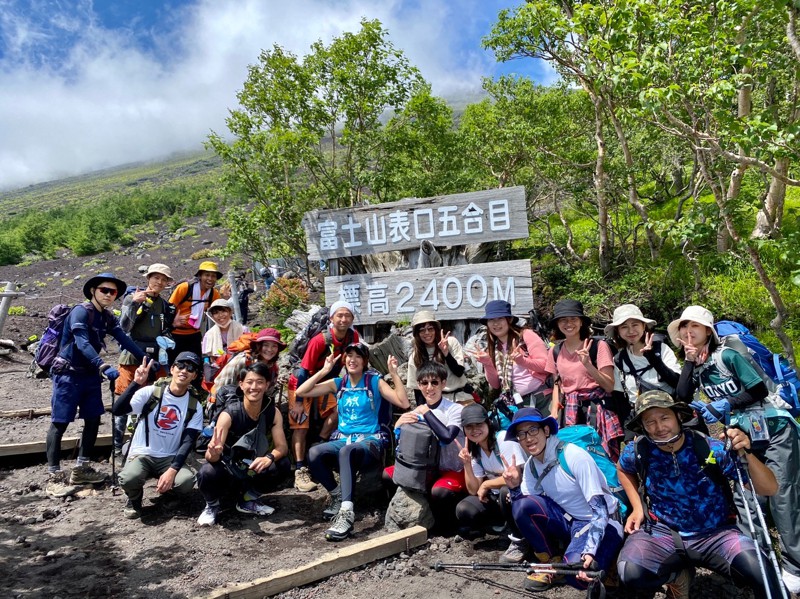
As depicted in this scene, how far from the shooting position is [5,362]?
1376 cm

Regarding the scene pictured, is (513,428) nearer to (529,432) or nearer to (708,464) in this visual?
(529,432)

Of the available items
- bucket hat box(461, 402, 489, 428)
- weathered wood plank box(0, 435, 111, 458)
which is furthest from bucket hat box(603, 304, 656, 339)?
weathered wood plank box(0, 435, 111, 458)

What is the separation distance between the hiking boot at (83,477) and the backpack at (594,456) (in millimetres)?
4315

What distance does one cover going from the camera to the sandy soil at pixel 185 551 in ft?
11.8

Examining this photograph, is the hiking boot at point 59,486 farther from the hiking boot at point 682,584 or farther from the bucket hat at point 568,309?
the hiking boot at point 682,584

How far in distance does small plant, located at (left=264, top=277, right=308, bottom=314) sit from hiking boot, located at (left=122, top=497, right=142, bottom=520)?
7746mm

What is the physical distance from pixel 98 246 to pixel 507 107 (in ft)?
114

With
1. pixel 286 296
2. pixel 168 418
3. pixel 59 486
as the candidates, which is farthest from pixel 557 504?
pixel 286 296

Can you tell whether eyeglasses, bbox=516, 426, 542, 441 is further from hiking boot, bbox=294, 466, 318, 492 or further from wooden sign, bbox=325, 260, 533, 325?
wooden sign, bbox=325, 260, 533, 325

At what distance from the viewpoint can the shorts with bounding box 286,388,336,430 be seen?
5266 millimetres

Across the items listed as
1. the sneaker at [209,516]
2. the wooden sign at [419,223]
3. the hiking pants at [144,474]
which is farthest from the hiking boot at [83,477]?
the wooden sign at [419,223]

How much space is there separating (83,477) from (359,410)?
2.89 metres

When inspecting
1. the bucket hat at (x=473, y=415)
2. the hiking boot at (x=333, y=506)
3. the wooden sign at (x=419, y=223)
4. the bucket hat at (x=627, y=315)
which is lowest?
the hiking boot at (x=333, y=506)

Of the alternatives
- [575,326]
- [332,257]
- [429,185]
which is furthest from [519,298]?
[429,185]
